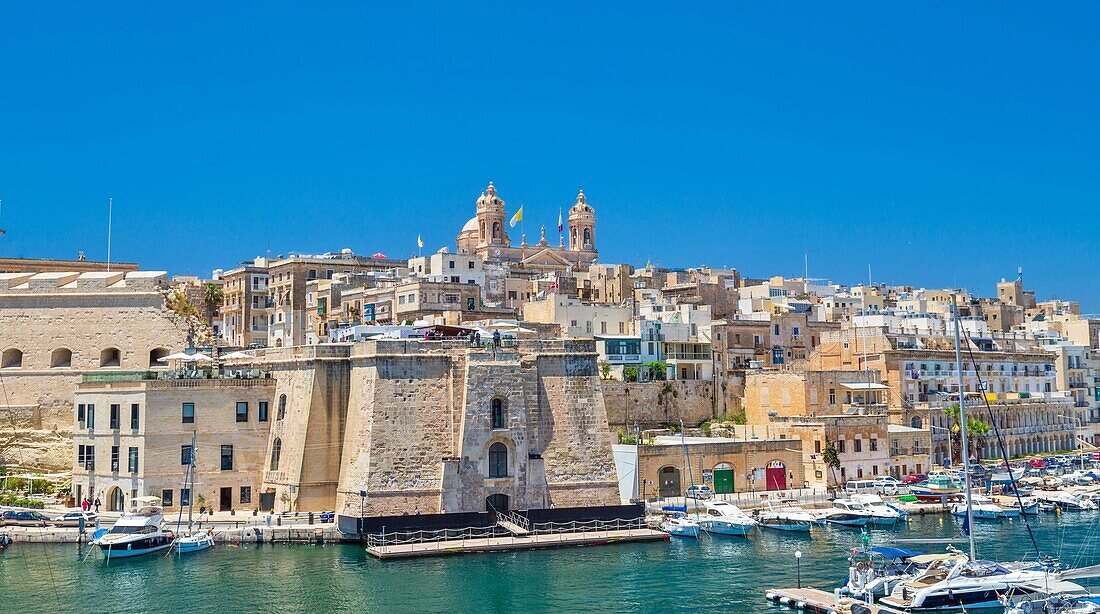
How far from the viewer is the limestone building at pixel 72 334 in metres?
53.2

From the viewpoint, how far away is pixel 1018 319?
3967 inches

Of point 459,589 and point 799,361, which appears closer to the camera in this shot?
point 459,589

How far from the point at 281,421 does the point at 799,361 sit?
33752mm

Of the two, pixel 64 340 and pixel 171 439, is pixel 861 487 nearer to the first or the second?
pixel 171 439

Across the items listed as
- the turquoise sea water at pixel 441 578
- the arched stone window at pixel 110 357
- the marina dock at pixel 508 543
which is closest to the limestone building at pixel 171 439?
the turquoise sea water at pixel 441 578

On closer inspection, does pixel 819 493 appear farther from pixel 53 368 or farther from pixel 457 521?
pixel 53 368

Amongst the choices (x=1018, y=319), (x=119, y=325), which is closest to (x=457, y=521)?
(x=119, y=325)

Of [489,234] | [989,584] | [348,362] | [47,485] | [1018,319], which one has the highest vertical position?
[489,234]

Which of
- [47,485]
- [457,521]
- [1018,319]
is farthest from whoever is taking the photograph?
[1018,319]

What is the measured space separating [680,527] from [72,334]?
27.6 meters

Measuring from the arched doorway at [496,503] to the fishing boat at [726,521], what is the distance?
6.89m

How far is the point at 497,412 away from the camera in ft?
141

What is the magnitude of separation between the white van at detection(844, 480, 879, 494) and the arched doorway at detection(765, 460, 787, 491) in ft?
8.66

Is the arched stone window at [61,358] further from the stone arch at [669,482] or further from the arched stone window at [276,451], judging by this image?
the stone arch at [669,482]
